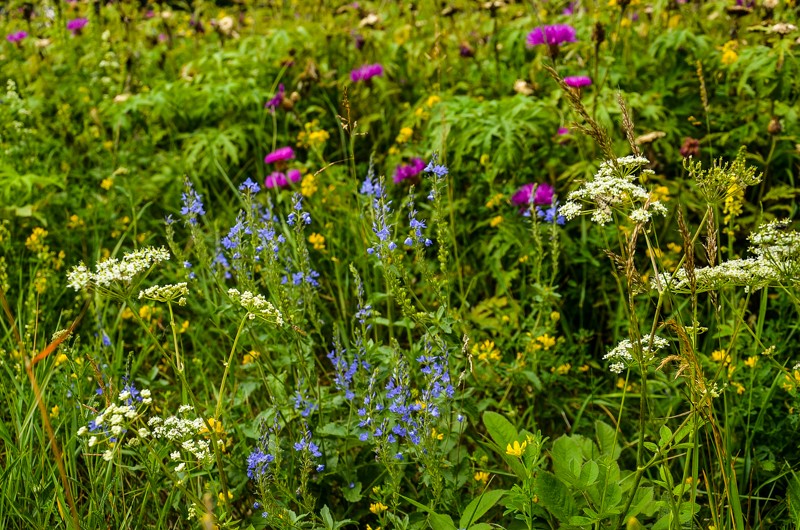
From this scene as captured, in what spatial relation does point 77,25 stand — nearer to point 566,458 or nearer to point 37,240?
point 37,240

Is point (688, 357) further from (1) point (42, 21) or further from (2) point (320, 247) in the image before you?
(1) point (42, 21)

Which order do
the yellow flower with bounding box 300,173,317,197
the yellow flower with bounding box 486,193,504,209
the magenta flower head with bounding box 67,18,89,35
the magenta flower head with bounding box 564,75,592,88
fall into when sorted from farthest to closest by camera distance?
the magenta flower head with bounding box 67,18,89,35 → the magenta flower head with bounding box 564,75,592,88 → the yellow flower with bounding box 300,173,317,197 → the yellow flower with bounding box 486,193,504,209

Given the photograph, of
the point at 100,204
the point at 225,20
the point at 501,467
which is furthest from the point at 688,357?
the point at 225,20

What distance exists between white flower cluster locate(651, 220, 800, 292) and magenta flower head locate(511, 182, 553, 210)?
126 centimetres

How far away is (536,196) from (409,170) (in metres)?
0.56

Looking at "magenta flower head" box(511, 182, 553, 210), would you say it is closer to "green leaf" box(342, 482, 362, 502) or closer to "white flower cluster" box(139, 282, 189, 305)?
"green leaf" box(342, 482, 362, 502)

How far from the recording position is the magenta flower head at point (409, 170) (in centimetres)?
312

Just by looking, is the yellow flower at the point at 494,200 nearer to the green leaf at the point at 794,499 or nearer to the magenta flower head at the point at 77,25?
the green leaf at the point at 794,499

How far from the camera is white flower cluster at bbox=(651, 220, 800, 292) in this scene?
1546mm

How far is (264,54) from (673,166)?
224cm

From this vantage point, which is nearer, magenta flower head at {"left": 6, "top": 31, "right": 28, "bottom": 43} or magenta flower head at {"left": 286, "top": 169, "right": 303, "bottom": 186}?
magenta flower head at {"left": 286, "top": 169, "right": 303, "bottom": 186}

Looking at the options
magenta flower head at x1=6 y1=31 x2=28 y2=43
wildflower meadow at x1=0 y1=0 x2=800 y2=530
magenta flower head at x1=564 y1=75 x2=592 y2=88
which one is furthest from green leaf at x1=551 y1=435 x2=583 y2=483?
magenta flower head at x1=6 y1=31 x2=28 y2=43

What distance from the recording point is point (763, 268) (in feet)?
5.22

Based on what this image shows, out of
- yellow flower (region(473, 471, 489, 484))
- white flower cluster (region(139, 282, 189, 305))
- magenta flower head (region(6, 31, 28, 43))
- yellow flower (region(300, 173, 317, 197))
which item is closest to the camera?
white flower cluster (region(139, 282, 189, 305))
